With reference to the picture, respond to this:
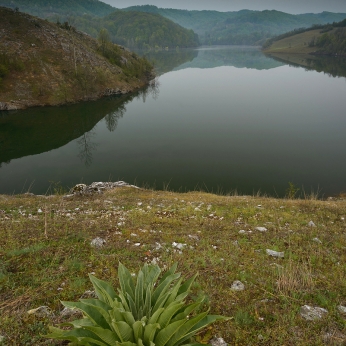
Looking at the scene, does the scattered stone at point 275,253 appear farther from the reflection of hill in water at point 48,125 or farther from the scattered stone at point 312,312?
the reflection of hill in water at point 48,125

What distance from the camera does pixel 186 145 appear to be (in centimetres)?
3566

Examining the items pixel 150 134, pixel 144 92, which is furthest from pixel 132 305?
pixel 144 92

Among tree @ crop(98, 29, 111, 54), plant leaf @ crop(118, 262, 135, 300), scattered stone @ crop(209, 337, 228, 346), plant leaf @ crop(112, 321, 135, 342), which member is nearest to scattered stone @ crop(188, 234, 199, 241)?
scattered stone @ crop(209, 337, 228, 346)

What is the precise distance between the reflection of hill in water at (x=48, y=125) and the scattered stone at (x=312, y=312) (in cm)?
3672

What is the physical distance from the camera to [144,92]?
7650cm

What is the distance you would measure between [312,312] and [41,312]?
5.20 metres

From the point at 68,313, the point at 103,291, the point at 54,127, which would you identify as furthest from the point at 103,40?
the point at 103,291

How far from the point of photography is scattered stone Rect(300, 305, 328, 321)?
4.62 meters

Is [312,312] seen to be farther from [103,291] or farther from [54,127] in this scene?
[54,127]

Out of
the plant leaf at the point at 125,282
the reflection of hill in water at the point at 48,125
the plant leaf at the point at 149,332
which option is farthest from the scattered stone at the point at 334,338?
the reflection of hill in water at the point at 48,125

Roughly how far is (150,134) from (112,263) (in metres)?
35.8

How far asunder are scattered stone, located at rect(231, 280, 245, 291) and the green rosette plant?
6.36ft

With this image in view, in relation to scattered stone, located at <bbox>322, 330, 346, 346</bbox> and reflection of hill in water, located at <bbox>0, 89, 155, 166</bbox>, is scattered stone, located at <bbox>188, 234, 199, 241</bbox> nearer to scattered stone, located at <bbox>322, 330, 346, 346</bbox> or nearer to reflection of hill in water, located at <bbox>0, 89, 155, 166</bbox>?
scattered stone, located at <bbox>322, 330, 346, 346</bbox>

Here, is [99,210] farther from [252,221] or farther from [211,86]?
[211,86]
